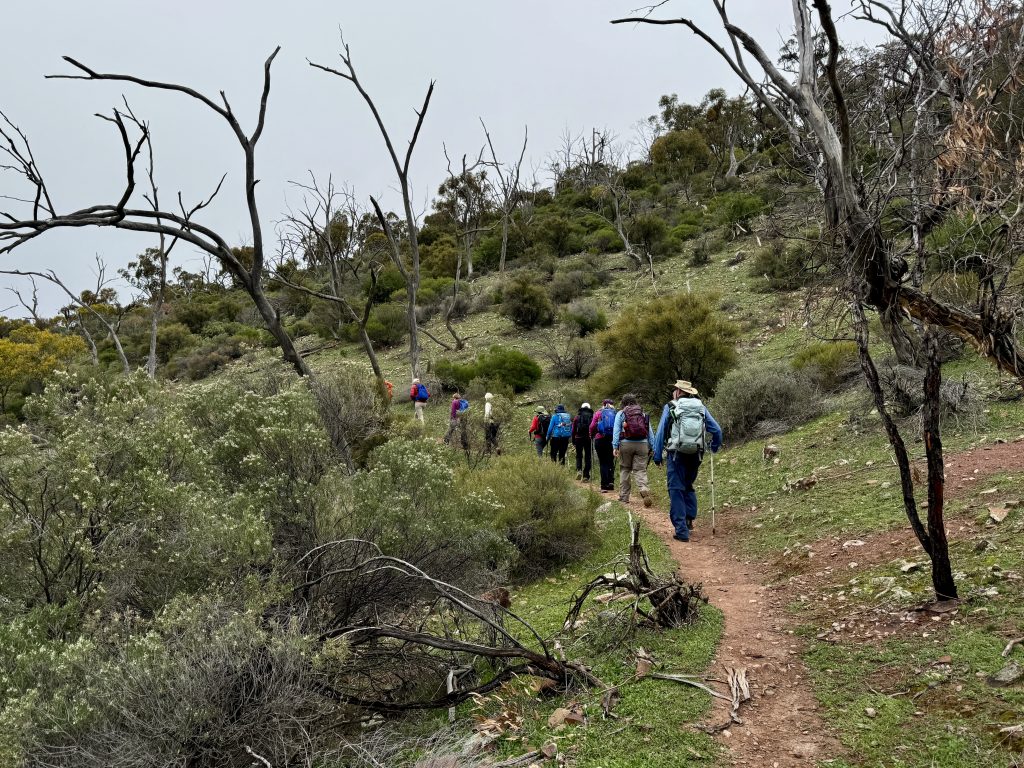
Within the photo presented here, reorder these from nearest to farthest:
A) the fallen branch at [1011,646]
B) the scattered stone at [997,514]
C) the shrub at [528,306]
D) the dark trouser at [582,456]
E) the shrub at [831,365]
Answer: the fallen branch at [1011,646] < the scattered stone at [997,514] < the shrub at [831,365] < the dark trouser at [582,456] < the shrub at [528,306]

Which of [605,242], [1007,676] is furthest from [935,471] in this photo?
[605,242]

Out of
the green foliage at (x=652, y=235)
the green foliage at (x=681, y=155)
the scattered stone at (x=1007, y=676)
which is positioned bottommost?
the scattered stone at (x=1007, y=676)

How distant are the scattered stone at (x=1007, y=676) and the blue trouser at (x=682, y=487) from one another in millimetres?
4765

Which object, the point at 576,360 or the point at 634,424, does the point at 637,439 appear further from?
the point at 576,360

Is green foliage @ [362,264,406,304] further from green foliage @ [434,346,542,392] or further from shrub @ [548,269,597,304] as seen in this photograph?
green foliage @ [434,346,542,392]

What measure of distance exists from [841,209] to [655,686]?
10.4 feet

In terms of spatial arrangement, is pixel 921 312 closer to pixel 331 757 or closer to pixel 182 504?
pixel 331 757

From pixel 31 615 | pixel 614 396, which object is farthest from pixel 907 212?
pixel 614 396

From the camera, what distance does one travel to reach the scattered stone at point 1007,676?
3.63m

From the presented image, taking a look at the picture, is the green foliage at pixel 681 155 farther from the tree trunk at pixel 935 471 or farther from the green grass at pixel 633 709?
the green grass at pixel 633 709

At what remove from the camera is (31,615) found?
13.4 feet

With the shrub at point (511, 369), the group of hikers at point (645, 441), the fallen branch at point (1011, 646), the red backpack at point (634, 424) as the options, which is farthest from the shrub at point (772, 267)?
the fallen branch at point (1011, 646)

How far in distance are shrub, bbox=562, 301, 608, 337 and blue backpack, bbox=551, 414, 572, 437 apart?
10.2 m

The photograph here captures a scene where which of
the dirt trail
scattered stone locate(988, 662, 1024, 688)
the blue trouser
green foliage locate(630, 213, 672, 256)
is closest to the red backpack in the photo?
the blue trouser
